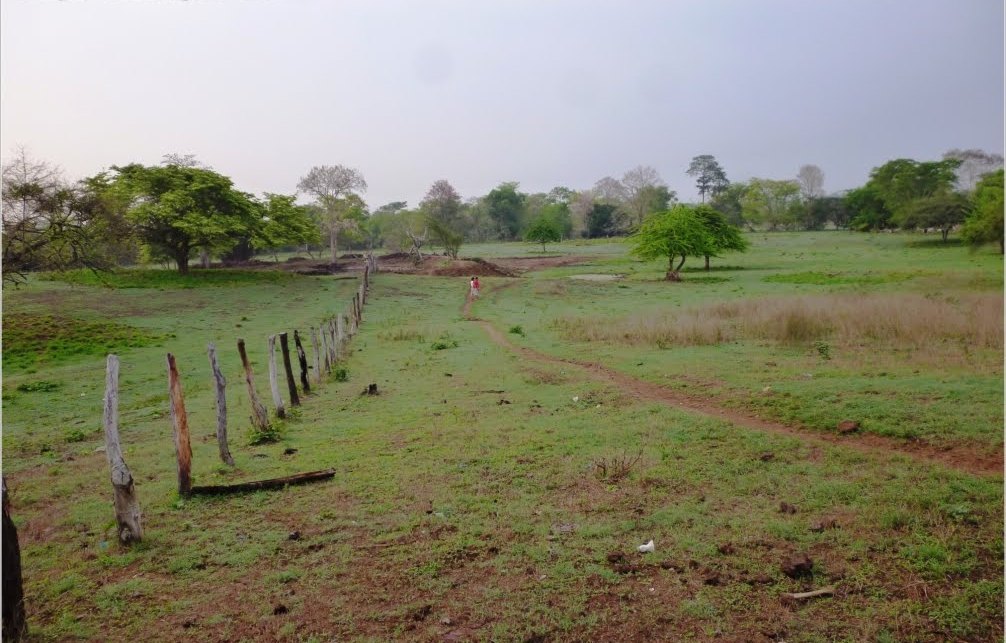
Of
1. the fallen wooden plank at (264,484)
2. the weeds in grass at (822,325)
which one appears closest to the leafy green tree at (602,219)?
the weeds in grass at (822,325)

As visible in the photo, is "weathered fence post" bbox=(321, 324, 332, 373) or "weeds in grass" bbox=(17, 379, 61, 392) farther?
"weathered fence post" bbox=(321, 324, 332, 373)

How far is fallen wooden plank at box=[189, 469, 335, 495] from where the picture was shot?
798 cm

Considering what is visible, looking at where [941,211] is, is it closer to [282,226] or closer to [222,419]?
[282,226]

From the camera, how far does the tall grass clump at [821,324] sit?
15758 mm

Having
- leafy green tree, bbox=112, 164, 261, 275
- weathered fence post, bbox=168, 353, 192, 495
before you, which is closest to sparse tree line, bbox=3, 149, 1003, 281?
leafy green tree, bbox=112, 164, 261, 275

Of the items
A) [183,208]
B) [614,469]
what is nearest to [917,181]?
[183,208]

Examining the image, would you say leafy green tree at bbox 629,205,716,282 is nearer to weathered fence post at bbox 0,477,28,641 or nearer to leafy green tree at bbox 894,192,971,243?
leafy green tree at bbox 894,192,971,243

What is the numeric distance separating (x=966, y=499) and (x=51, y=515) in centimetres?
1079

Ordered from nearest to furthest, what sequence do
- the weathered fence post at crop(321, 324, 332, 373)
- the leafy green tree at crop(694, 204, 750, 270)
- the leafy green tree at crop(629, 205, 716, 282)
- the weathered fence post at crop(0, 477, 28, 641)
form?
1. the weathered fence post at crop(0, 477, 28, 641)
2. the weathered fence post at crop(321, 324, 332, 373)
3. the leafy green tree at crop(629, 205, 716, 282)
4. the leafy green tree at crop(694, 204, 750, 270)

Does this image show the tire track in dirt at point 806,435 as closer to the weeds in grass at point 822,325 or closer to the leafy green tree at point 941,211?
the weeds in grass at point 822,325

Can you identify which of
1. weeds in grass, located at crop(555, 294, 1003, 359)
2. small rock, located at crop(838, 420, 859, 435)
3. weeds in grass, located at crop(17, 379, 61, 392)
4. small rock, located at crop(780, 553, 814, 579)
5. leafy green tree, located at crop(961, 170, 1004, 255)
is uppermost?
leafy green tree, located at crop(961, 170, 1004, 255)

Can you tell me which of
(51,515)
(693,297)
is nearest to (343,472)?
(51,515)

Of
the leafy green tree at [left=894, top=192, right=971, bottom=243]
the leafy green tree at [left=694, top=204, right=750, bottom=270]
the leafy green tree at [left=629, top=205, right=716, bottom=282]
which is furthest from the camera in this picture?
the leafy green tree at [left=894, top=192, right=971, bottom=243]

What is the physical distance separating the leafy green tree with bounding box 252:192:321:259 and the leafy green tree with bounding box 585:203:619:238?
6776 cm
